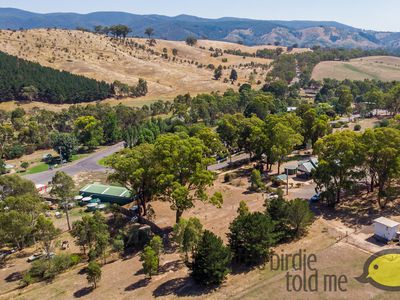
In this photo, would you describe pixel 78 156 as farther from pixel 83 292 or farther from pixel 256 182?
pixel 83 292

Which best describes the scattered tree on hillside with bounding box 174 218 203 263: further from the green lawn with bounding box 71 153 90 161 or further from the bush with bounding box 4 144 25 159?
the bush with bounding box 4 144 25 159

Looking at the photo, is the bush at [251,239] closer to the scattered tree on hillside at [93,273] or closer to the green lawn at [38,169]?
the scattered tree on hillside at [93,273]

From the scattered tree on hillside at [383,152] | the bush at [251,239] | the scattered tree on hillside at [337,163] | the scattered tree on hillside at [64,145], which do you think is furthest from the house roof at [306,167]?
the scattered tree on hillside at [64,145]

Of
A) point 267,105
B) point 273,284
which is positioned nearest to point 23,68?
point 267,105

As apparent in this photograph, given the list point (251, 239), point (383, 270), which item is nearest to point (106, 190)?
point (251, 239)

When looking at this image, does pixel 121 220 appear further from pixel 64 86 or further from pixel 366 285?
pixel 64 86

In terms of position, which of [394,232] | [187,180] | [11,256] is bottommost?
[11,256]
